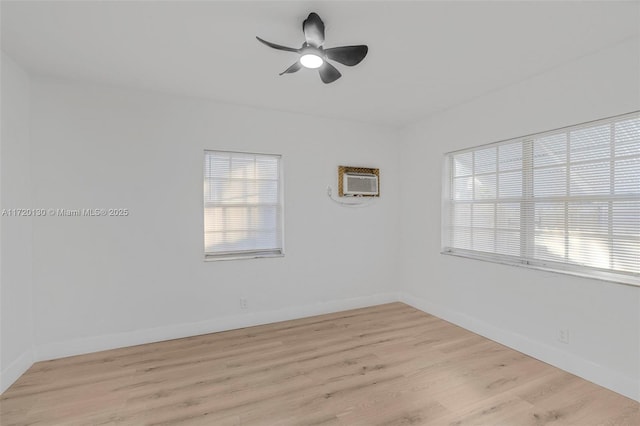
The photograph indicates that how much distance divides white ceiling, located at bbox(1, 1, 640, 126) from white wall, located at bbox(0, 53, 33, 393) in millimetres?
279

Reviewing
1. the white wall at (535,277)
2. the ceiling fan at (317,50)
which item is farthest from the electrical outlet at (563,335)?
the ceiling fan at (317,50)

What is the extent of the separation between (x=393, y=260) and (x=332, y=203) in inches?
54.4

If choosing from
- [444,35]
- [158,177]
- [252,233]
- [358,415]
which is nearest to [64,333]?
[158,177]

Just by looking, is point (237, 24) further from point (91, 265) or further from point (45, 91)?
point (91, 265)

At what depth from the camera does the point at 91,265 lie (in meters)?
Result: 3.03

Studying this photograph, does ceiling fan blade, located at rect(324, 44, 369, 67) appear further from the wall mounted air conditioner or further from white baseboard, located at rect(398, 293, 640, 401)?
white baseboard, located at rect(398, 293, 640, 401)

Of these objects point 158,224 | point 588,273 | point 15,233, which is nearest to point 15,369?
point 15,233

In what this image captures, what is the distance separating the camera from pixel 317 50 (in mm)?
2055

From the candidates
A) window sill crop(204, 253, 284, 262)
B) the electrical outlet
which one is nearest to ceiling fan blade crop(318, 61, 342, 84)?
window sill crop(204, 253, 284, 262)

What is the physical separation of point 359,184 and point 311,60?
7.75 feet

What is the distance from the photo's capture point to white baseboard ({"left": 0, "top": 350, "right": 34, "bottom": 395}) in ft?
7.74

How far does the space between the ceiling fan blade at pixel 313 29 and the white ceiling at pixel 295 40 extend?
53 millimetres

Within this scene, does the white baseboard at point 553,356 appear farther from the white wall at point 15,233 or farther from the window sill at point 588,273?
the white wall at point 15,233

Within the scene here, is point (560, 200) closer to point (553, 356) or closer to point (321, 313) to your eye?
point (553, 356)
